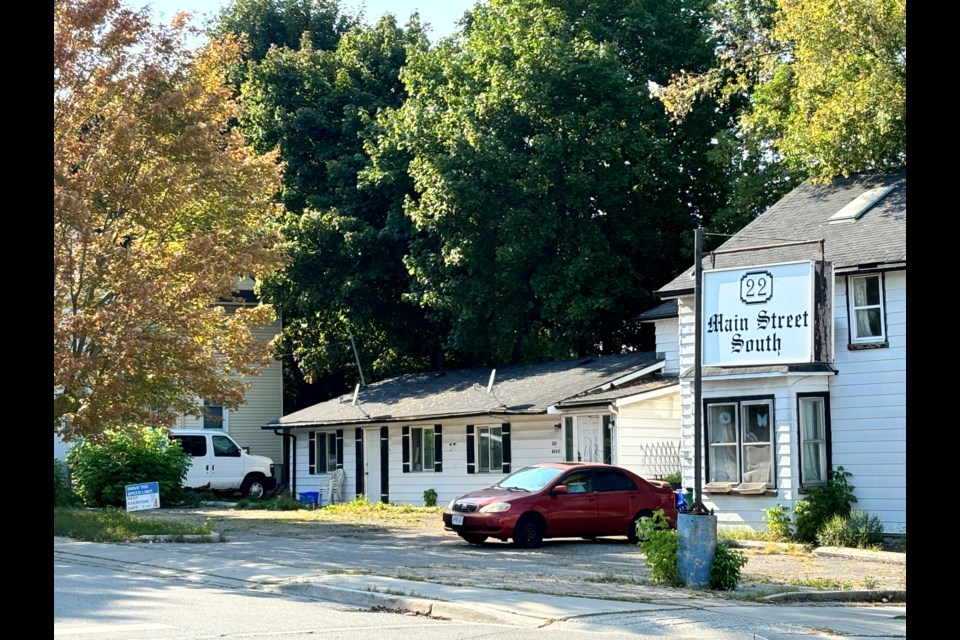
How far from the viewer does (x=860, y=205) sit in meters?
27.6

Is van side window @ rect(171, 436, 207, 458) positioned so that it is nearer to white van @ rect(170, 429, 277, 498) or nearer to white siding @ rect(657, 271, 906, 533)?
white van @ rect(170, 429, 277, 498)

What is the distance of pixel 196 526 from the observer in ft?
81.5

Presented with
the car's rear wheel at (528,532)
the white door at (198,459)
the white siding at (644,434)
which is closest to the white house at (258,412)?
the white door at (198,459)

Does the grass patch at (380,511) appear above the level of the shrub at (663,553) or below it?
below

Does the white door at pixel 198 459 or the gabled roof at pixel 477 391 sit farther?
the white door at pixel 198 459

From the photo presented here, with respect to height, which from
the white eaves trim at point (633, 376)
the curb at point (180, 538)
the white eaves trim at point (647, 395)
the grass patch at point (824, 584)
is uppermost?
the white eaves trim at point (633, 376)

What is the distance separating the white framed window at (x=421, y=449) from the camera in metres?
37.9

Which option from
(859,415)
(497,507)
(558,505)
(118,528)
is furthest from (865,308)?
(118,528)

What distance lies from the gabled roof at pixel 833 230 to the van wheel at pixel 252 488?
19491mm

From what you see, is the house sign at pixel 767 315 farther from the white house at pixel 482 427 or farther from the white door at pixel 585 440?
the white door at pixel 585 440

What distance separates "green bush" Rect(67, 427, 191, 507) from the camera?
34094 millimetres

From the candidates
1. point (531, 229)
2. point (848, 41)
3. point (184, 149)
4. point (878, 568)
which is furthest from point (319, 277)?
point (878, 568)

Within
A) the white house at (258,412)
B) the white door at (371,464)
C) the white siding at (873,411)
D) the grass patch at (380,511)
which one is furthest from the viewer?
the white house at (258,412)
